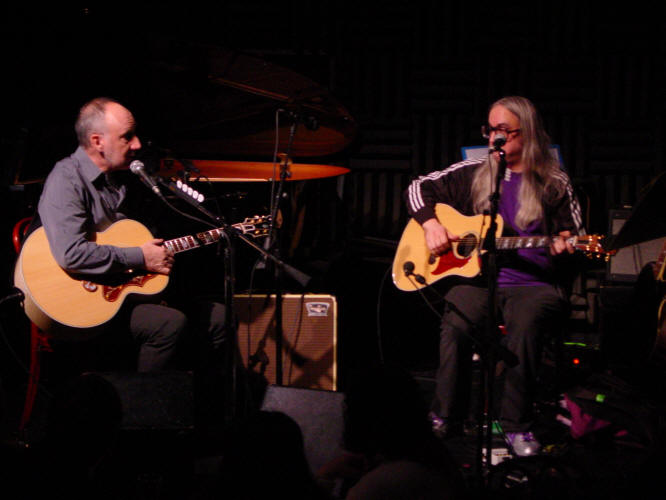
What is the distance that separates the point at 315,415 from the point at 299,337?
122cm

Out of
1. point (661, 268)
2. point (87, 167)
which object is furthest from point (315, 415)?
point (661, 268)

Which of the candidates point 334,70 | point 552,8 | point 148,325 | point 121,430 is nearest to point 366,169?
point 334,70

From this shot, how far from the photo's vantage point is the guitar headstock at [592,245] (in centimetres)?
306

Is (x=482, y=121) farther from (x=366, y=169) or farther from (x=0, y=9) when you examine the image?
(x=0, y=9)

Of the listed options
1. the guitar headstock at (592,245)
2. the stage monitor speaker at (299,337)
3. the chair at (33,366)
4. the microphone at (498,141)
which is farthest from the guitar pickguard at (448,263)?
the chair at (33,366)

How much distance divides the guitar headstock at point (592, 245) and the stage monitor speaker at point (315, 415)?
157 cm

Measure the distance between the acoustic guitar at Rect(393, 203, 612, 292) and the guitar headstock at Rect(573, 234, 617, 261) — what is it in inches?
1.6

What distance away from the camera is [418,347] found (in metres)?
4.82

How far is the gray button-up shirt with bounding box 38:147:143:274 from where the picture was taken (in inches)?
119

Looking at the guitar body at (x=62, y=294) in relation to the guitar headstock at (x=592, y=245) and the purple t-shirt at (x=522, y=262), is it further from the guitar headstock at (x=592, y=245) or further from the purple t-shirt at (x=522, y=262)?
the guitar headstock at (x=592, y=245)

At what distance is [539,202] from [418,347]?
6.11 feet

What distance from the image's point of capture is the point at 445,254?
3518 millimetres

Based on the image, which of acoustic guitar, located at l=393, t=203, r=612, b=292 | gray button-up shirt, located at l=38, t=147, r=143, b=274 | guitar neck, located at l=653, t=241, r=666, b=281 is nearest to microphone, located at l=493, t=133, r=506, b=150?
acoustic guitar, located at l=393, t=203, r=612, b=292

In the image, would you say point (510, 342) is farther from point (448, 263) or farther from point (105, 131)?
point (105, 131)
